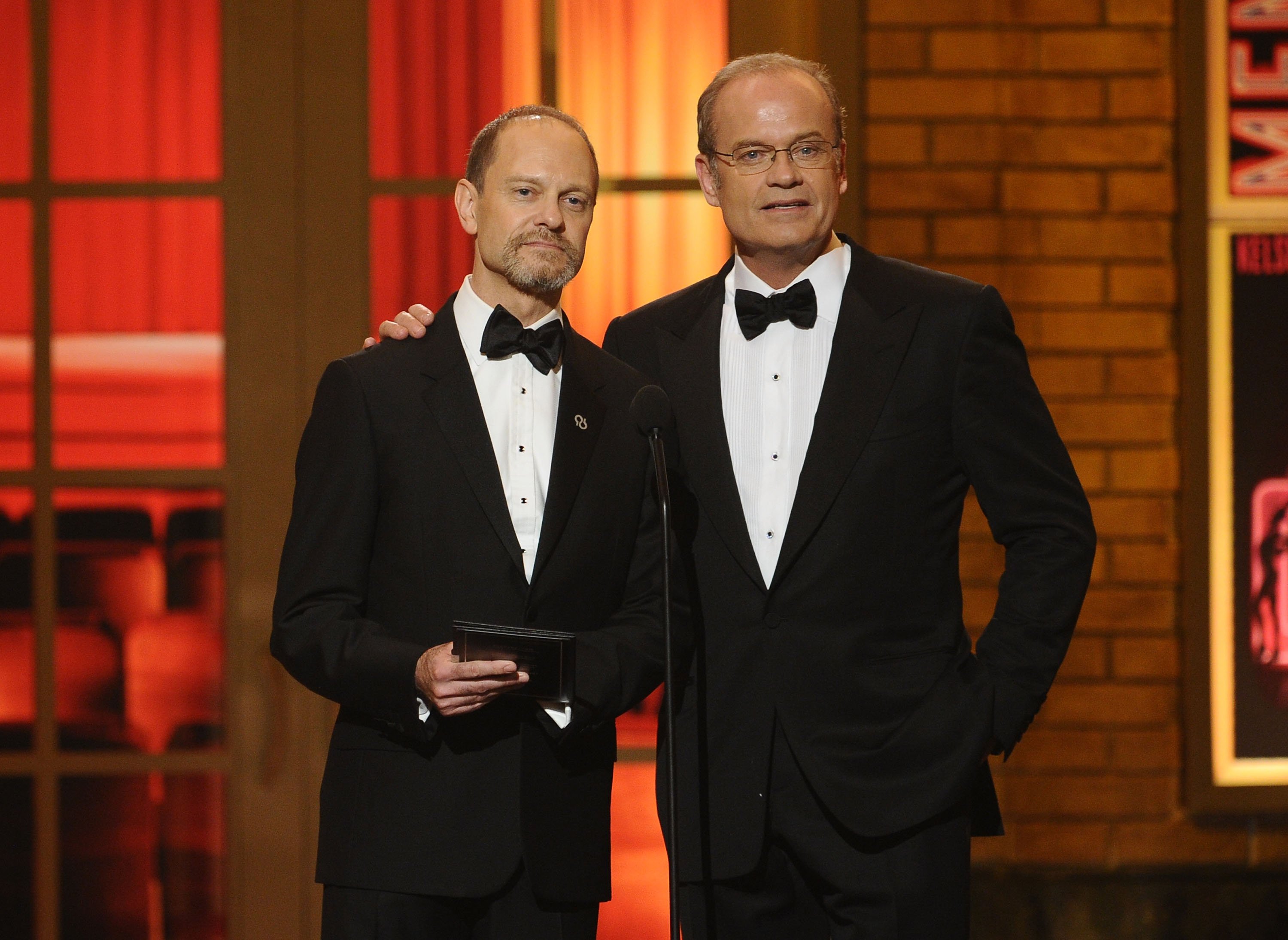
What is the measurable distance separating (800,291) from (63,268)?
2575mm

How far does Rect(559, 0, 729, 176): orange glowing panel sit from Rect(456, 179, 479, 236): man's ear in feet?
5.38

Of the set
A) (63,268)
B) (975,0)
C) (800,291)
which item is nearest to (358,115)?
(63,268)

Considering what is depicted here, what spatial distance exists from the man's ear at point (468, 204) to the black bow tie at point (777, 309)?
0.48 meters

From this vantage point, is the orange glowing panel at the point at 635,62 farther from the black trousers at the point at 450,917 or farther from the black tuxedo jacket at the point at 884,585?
the black trousers at the point at 450,917

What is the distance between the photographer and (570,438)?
7.09 feet

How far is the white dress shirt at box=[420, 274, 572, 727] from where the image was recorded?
2148 mm

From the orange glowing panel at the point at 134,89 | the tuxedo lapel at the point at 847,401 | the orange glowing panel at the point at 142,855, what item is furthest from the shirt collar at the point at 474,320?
the orange glowing panel at the point at 142,855

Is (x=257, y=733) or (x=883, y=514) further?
(x=257, y=733)

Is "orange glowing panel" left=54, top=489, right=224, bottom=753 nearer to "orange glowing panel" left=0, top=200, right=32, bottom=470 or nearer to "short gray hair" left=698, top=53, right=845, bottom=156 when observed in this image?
"orange glowing panel" left=0, top=200, right=32, bottom=470

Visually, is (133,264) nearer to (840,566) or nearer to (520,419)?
(520,419)

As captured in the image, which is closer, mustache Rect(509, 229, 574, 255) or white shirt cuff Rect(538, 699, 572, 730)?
white shirt cuff Rect(538, 699, 572, 730)

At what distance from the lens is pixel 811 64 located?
7.73ft

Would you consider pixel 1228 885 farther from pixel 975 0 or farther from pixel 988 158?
pixel 975 0

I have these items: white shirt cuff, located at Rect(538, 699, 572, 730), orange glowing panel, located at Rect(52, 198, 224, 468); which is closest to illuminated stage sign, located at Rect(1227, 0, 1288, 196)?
white shirt cuff, located at Rect(538, 699, 572, 730)
